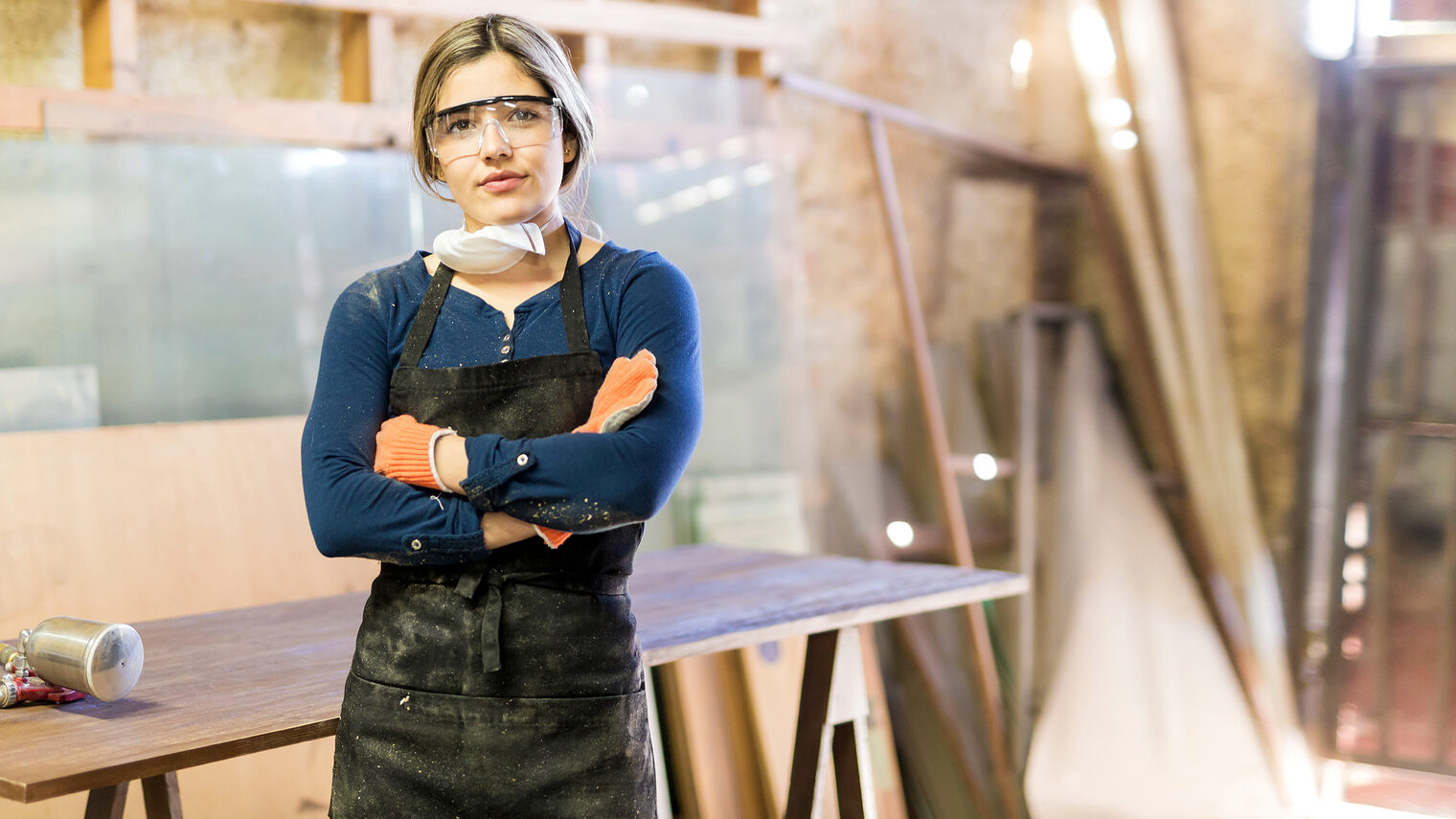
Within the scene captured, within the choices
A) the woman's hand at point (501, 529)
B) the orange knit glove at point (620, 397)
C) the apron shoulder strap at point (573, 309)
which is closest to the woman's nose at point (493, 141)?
the apron shoulder strap at point (573, 309)

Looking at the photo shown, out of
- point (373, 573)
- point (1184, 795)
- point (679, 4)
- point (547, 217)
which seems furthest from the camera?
point (679, 4)

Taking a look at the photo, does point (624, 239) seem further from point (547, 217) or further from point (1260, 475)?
point (1260, 475)

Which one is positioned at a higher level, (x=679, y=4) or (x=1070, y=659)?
(x=679, y=4)

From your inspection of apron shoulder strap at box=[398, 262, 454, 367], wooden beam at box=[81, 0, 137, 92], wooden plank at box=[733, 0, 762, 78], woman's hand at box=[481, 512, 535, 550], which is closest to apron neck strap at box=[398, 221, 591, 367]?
apron shoulder strap at box=[398, 262, 454, 367]

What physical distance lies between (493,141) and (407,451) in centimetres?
41

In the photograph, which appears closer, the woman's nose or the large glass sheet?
the woman's nose

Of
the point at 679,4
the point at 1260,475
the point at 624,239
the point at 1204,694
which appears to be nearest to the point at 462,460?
the point at 624,239

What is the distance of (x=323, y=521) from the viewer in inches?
55.5

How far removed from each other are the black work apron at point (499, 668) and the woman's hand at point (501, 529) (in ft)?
0.14

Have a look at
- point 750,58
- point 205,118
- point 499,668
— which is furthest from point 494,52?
point 750,58

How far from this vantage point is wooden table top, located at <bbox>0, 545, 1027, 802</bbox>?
4.42ft

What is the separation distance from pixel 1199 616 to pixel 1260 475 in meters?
0.50

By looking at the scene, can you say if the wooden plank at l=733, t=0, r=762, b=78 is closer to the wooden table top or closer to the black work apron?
the wooden table top

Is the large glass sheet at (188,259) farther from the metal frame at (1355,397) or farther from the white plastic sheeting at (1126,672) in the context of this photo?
the metal frame at (1355,397)
